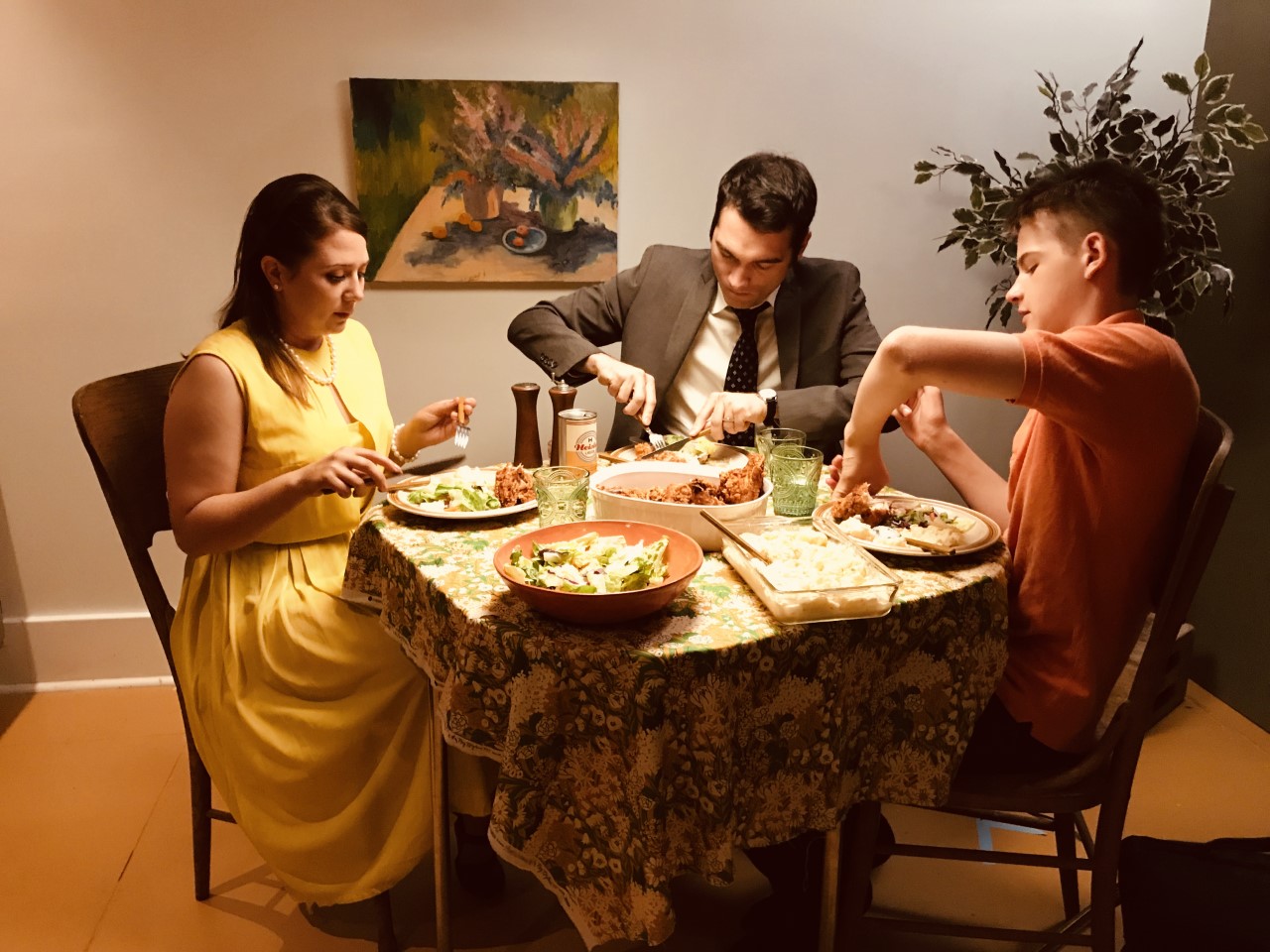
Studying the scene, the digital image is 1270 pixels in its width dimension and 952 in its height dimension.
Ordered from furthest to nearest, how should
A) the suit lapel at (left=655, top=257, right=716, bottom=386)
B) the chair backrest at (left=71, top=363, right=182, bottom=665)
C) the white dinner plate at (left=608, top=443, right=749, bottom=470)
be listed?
the suit lapel at (left=655, top=257, right=716, bottom=386), the white dinner plate at (left=608, top=443, right=749, bottom=470), the chair backrest at (left=71, top=363, right=182, bottom=665)

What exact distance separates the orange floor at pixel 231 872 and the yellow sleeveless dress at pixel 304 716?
364mm

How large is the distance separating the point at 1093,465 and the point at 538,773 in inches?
36.8

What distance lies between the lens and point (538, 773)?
1.20m

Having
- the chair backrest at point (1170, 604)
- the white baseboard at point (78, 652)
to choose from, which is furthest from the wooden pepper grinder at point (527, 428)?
the white baseboard at point (78, 652)

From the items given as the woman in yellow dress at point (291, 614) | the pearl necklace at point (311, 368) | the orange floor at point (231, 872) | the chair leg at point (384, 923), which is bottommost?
the orange floor at point (231, 872)

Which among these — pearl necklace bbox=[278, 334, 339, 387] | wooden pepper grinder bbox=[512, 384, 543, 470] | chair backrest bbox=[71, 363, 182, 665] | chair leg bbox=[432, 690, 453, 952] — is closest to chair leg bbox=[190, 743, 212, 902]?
chair backrest bbox=[71, 363, 182, 665]

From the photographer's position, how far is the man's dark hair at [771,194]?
217cm

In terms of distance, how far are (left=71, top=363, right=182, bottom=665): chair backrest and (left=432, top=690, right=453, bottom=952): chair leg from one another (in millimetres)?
660

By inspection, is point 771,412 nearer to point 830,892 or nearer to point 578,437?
point 578,437

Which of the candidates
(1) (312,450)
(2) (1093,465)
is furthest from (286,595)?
(2) (1093,465)

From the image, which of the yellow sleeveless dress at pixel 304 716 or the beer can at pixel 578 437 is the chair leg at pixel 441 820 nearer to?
the yellow sleeveless dress at pixel 304 716

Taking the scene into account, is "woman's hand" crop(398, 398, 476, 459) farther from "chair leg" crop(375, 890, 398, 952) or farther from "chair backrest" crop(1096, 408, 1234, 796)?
"chair backrest" crop(1096, 408, 1234, 796)

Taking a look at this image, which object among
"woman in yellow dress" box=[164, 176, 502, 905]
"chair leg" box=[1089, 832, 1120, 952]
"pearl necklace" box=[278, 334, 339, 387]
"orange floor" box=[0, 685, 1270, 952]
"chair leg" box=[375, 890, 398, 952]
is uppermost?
"pearl necklace" box=[278, 334, 339, 387]

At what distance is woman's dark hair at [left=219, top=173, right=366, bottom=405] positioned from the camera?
1.80 metres
